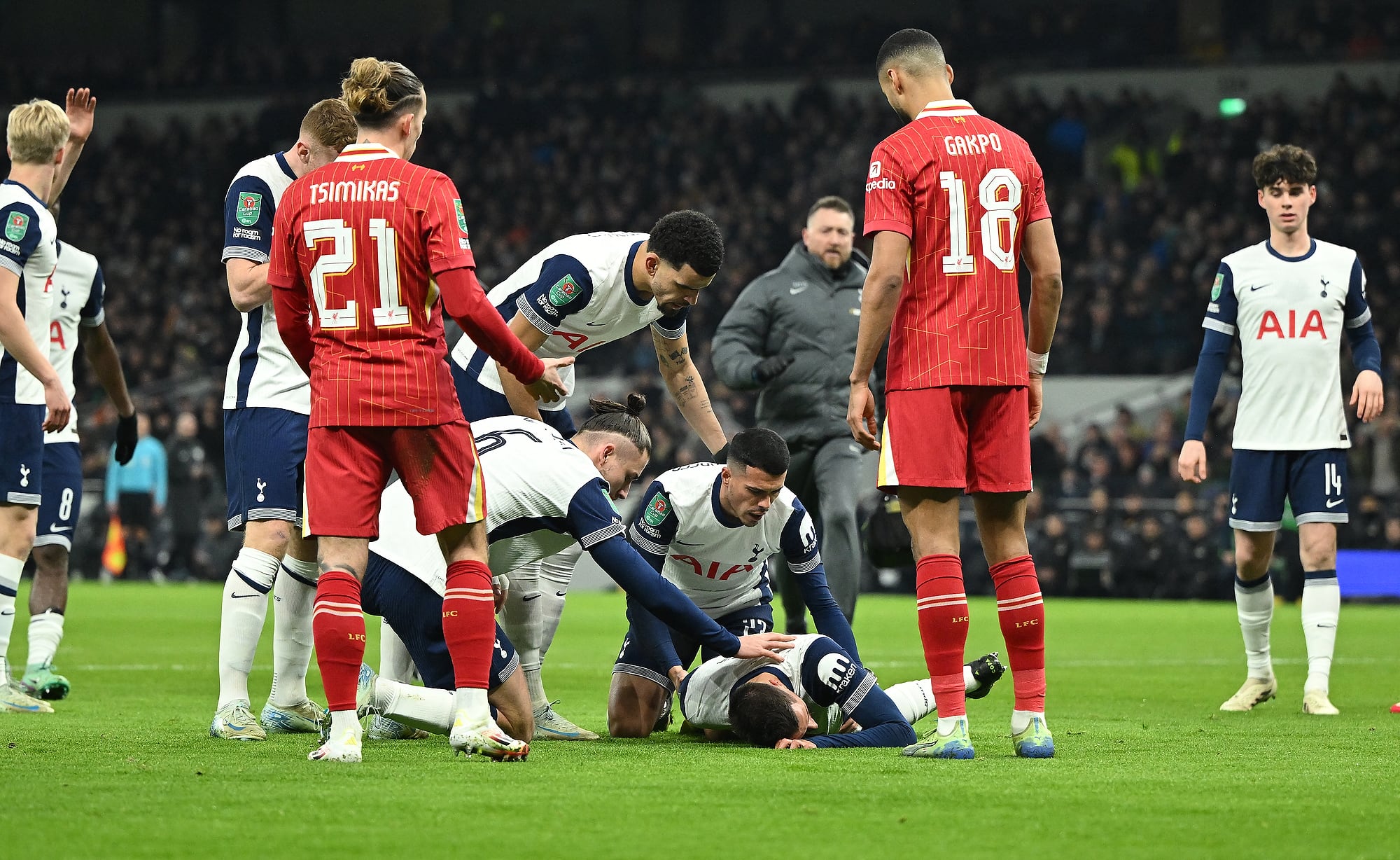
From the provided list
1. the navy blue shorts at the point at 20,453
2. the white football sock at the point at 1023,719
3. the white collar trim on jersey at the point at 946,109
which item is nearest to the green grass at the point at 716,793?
the white football sock at the point at 1023,719

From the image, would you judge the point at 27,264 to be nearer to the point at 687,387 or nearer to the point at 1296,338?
the point at 687,387

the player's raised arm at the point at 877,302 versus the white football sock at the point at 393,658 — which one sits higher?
the player's raised arm at the point at 877,302

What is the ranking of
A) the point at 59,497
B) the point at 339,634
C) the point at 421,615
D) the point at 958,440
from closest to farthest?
the point at 339,634 → the point at 958,440 → the point at 421,615 → the point at 59,497

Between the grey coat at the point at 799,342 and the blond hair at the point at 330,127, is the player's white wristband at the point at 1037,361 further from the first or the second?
the grey coat at the point at 799,342

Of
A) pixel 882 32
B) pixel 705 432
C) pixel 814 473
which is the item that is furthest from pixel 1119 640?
pixel 882 32

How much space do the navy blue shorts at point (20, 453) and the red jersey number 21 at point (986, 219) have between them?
14.2 ft

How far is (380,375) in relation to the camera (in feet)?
15.8

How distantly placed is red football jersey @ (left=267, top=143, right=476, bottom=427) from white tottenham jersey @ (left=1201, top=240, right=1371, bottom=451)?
4.37m

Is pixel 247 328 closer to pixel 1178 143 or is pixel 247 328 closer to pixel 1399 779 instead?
pixel 1399 779

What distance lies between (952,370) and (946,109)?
870 mm

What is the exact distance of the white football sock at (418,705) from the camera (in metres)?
5.43

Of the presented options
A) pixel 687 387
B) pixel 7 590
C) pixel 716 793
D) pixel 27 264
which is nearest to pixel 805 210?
pixel 687 387

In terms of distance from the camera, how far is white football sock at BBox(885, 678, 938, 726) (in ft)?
20.3

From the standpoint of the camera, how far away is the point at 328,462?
4.84 meters
